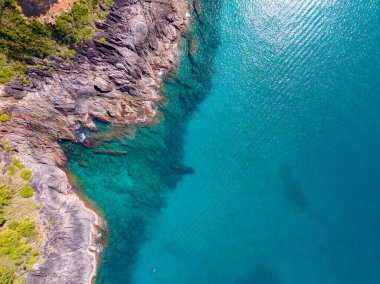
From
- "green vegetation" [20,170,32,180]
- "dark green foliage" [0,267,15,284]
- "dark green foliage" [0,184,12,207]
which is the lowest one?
"dark green foliage" [0,267,15,284]

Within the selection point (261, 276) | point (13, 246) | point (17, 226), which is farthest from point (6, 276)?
point (261, 276)

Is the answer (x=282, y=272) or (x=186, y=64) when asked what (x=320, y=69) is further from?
(x=282, y=272)

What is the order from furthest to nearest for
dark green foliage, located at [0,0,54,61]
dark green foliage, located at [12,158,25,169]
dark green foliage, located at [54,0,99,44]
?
dark green foliage, located at [12,158,25,169]
dark green foliage, located at [54,0,99,44]
dark green foliage, located at [0,0,54,61]

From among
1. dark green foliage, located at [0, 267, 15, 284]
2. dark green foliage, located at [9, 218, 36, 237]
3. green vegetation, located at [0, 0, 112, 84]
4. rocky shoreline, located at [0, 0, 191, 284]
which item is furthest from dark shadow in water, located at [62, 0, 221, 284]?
green vegetation, located at [0, 0, 112, 84]

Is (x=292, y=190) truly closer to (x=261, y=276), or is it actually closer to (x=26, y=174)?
(x=261, y=276)

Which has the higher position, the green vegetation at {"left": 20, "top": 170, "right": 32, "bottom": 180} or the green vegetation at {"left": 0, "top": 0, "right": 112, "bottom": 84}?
the green vegetation at {"left": 0, "top": 0, "right": 112, "bottom": 84}

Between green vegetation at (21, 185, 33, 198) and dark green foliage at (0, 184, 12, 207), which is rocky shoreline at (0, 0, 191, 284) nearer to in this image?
green vegetation at (21, 185, 33, 198)
